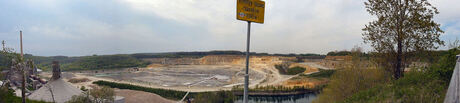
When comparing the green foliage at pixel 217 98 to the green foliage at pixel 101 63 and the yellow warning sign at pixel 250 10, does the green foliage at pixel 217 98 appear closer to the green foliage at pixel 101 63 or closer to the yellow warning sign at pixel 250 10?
the yellow warning sign at pixel 250 10

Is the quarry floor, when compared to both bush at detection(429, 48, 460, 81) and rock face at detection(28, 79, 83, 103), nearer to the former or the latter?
rock face at detection(28, 79, 83, 103)

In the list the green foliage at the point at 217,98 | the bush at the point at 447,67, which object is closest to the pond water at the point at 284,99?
the green foliage at the point at 217,98

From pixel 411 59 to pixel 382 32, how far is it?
128 cm

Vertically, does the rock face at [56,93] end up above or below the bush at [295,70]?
above

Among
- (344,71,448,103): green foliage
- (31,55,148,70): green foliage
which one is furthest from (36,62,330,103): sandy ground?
(344,71,448,103): green foliage

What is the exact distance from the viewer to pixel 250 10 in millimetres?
3750

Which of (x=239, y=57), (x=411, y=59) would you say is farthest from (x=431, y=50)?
(x=239, y=57)

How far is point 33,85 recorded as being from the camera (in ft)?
81.4

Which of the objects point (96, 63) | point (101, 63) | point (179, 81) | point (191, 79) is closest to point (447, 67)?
point (179, 81)

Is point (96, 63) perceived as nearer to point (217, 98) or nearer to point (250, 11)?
point (217, 98)

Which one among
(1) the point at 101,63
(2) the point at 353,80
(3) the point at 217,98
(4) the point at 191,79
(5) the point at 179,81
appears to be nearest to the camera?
(2) the point at 353,80

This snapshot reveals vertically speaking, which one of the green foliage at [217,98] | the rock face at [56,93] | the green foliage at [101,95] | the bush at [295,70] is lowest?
the green foliage at [217,98]

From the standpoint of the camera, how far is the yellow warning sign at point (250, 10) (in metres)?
3.60

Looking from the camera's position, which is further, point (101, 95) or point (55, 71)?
point (55, 71)
